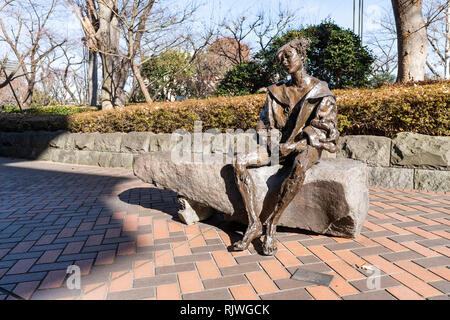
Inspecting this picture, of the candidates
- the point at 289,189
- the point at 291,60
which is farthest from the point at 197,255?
the point at 291,60

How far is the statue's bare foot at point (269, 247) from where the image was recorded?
8.56ft

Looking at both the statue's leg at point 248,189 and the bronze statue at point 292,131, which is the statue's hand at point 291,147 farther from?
the statue's leg at point 248,189

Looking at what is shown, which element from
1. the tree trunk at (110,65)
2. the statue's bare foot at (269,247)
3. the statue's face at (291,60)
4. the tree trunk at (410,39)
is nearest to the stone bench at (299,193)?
Answer: the statue's bare foot at (269,247)

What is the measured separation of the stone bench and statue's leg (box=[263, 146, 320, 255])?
160mm

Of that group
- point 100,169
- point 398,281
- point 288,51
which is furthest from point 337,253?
point 100,169

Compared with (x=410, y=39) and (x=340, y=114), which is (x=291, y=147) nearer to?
(x=340, y=114)

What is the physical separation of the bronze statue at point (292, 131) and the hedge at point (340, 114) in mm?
2328

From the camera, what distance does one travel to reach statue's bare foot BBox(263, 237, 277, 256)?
8.56ft

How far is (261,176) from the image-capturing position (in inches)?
117

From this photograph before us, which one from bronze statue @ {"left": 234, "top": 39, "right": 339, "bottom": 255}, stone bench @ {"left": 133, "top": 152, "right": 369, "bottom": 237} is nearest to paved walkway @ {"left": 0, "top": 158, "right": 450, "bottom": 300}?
stone bench @ {"left": 133, "top": 152, "right": 369, "bottom": 237}

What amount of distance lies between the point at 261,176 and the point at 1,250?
8.48 feet

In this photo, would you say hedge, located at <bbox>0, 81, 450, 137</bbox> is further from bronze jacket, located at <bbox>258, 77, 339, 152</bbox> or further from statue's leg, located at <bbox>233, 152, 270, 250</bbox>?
statue's leg, located at <bbox>233, 152, 270, 250</bbox>
